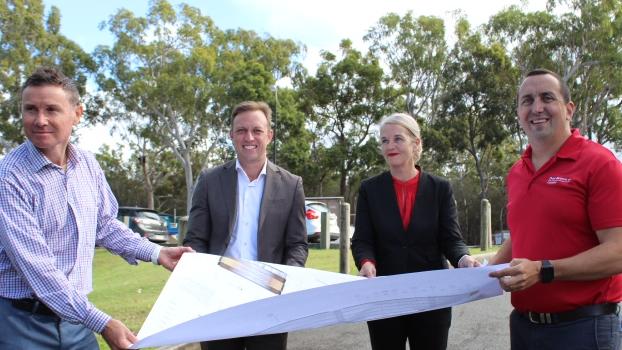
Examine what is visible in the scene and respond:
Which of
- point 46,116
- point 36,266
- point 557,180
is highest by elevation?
point 46,116

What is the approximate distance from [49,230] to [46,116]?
0.51 meters

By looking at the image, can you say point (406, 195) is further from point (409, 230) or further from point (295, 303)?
point (295, 303)

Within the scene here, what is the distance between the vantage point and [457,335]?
648cm

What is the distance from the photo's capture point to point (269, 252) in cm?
333

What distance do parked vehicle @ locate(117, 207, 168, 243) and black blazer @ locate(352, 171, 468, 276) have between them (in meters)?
18.8

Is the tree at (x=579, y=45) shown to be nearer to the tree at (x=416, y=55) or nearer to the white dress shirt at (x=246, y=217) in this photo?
the tree at (x=416, y=55)

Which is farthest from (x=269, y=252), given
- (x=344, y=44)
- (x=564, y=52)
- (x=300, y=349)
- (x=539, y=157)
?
(x=344, y=44)

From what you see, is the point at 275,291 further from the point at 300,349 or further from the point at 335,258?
the point at 335,258

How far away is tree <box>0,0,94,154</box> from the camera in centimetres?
2448

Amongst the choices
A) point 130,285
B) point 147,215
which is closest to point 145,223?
point 147,215

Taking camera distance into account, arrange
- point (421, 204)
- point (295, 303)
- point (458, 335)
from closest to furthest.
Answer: point (295, 303), point (421, 204), point (458, 335)

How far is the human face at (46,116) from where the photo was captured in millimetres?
2475

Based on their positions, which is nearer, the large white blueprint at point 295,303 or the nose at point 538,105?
the large white blueprint at point 295,303

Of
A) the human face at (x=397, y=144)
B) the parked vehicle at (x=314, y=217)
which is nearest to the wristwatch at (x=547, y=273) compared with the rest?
the human face at (x=397, y=144)
